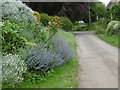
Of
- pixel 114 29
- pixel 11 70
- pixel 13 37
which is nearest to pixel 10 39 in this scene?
pixel 13 37

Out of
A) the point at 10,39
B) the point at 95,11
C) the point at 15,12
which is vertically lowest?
the point at 10,39

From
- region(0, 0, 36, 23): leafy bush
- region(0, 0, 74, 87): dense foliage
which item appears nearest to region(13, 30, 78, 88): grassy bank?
region(0, 0, 74, 87): dense foliage

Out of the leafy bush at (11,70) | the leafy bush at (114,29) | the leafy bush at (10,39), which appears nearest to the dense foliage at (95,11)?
the leafy bush at (114,29)

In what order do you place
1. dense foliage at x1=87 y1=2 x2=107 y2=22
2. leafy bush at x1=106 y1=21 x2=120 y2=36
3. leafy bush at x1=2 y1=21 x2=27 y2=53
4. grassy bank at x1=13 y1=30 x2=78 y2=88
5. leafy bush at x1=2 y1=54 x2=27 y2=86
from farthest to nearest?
dense foliage at x1=87 y1=2 x2=107 y2=22, leafy bush at x1=106 y1=21 x2=120 y2=36, leafy bush at x1=2 y1=21 x2=27 y2=53, grassy bank at x1=13 y1=30 x2=78 y2=88, leafy bush at x1=2 y1=54 x2=27 y2=86

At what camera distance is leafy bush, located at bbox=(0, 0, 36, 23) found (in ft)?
20.5

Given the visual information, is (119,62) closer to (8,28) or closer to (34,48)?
(34,48)

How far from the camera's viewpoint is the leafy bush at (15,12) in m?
6.25

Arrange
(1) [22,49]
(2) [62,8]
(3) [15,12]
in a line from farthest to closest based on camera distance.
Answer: (2) [62,8] → (3) [15,12] → (1) [22,49]

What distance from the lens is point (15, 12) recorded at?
6.44m

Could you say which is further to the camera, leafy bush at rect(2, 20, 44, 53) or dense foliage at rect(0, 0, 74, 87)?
leafy bush at rect(2, 20, 44, 53)

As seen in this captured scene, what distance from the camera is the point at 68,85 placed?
3.85m

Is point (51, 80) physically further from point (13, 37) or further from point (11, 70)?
point (13, 37)

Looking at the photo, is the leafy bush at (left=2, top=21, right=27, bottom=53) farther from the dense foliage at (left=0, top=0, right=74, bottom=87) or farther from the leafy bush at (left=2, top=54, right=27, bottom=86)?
the leafy bush at (left=2, top=54, right=27, bottom=86)

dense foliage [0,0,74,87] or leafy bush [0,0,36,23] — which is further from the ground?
leafy bush [0,0,36,23]
